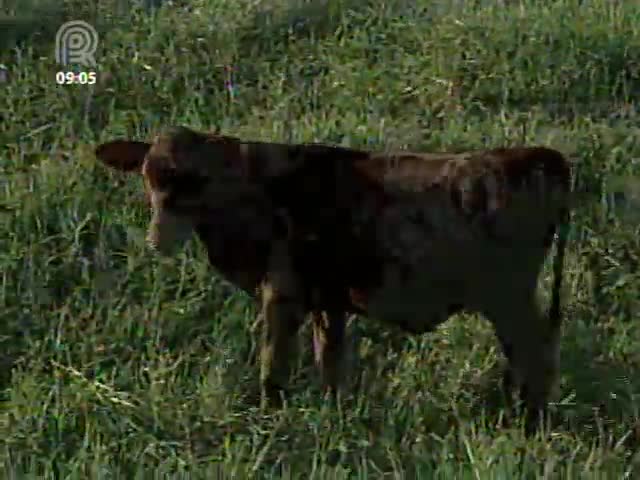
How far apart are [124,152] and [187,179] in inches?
13.7

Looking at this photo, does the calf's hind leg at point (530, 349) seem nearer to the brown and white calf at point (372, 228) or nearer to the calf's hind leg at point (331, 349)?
the brown and white calf at point (372, 228)

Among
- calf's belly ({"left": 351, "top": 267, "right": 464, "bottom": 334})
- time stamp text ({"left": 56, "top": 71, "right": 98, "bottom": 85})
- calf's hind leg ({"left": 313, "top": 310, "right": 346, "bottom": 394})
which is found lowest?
calf's hind leg ({"left": 313, "top": 310, "right": 346, "bottom": 394})

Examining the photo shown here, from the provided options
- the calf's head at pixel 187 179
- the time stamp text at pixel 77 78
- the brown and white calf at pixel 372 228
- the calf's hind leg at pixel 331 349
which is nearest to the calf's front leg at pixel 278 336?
the brown and white calf at pixel 372 228

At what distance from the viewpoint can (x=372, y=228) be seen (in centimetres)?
461

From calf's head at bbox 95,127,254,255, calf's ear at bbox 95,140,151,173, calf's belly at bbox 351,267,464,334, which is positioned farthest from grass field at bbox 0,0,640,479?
calf's ear at bbox 95,140,151,173

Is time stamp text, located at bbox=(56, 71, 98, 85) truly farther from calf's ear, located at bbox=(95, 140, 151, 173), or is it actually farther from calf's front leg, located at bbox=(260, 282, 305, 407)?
calf's front leg, located at bbox=(260, 282, 305, 407)

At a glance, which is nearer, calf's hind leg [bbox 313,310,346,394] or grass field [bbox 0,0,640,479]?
grass field [bbox 0,0,640,479]

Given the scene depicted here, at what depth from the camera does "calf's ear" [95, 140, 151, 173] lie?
4.72 metres

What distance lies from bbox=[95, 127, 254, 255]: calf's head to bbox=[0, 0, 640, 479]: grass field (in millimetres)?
611

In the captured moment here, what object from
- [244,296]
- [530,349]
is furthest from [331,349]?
[530,349]

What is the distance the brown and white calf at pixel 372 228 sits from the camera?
4520 mm

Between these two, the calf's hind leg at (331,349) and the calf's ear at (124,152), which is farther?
the calf's hind leg at (331,349)

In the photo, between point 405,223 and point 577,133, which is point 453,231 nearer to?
point 405,223

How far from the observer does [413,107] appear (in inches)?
278
